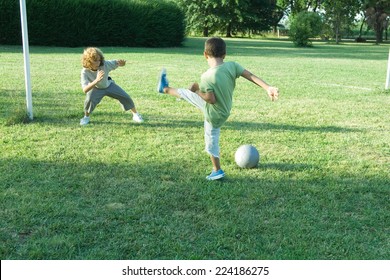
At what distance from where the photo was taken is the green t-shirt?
4355 millimetres

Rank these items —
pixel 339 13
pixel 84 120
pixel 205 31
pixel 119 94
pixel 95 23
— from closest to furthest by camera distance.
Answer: pixel 84 120
pixel 119 94
pixel 95 23
pixel 339 13
pixel 205 31

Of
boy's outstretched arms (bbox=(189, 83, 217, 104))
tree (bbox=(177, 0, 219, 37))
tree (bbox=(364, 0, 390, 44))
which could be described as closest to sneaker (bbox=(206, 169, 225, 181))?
boy's outstretched arms (bbox=(189, 83, 217, 104))

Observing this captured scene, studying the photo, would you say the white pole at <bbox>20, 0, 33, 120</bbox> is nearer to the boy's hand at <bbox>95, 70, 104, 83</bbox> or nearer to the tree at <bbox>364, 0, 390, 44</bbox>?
the boy's hand at <bbox>95, 70, 104, 83</bbox>

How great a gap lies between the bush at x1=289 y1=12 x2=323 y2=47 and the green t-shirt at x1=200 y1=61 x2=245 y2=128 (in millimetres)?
31762

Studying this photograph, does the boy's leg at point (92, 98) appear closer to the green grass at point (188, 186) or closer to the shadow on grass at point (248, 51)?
the green grass at point (188, 186)

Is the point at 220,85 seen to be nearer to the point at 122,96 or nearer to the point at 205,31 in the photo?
the point at 122,96

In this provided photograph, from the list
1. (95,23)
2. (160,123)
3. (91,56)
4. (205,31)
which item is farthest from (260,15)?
(91,56)

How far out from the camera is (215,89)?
4367 millimetres

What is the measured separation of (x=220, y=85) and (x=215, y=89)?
62 mm

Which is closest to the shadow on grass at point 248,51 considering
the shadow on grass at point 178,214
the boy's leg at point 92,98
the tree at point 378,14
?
the boy's leg at point 92,98

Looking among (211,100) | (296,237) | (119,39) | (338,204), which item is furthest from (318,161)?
(119,39)

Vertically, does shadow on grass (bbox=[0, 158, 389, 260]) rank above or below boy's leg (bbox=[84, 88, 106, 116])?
below

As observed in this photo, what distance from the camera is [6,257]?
10.1 ft

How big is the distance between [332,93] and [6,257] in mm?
8961
